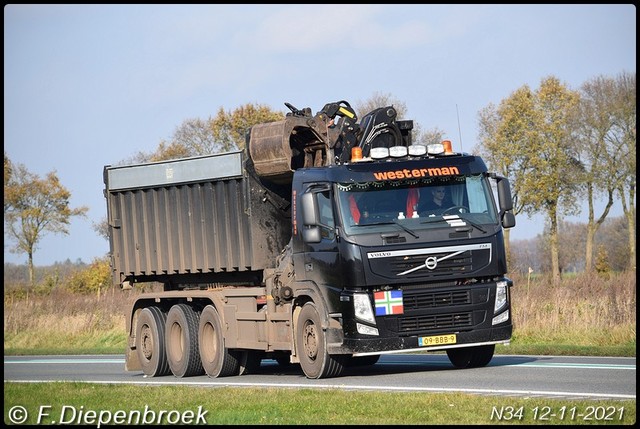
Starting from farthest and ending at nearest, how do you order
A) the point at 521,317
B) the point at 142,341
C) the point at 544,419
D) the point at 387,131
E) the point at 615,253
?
1. the point at 615,253
2. the point at 521,317
3. the point at 142,341
4. the point at 387,131
5. the point at 544,419

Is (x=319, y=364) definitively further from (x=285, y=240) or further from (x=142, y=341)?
(x=142, y=341)

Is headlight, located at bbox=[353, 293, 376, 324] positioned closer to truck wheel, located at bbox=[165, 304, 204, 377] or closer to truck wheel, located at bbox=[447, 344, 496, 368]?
truck wheel, located at bbox=[447, 344, 496, 368]

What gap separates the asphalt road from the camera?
14.7 metres

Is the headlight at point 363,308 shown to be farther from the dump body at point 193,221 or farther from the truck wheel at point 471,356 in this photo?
the dump body at point 193,221

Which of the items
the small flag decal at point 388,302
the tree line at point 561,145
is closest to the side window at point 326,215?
the small flag decal at point 388,302

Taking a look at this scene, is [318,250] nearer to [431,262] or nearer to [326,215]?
[326,215]

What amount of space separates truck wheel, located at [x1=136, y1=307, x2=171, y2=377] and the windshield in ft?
21.4

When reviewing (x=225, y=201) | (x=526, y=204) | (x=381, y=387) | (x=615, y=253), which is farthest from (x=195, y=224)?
(x=615, y=253)

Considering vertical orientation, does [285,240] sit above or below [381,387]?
above

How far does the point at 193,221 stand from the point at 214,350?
225 centimetres

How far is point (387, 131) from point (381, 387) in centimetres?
496

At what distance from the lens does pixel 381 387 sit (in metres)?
15.9

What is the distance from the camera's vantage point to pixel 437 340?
662 inches

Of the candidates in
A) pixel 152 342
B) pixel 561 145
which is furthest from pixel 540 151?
pixel 152 342
